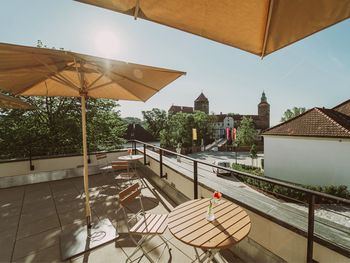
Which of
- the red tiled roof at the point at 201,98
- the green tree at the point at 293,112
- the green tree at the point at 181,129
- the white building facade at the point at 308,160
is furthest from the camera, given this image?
the red tiled roof at the point at 201,98

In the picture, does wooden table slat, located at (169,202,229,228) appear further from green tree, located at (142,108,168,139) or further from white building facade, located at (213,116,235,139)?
white building facade, located at (213,116,235,139)

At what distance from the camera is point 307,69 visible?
56.1ft

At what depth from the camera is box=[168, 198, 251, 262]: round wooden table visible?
161 centimetres

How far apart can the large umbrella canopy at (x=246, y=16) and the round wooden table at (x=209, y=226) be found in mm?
1749

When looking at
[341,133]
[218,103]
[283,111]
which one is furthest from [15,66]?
[283,111]

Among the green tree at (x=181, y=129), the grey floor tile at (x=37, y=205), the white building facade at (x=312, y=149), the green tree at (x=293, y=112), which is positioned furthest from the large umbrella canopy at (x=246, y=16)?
the green tree at (x=293, y=112)

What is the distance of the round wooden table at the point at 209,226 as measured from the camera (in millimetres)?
1612

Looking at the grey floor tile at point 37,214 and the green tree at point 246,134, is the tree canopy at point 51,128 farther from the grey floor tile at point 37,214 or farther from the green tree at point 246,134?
the green tree at point 246,134

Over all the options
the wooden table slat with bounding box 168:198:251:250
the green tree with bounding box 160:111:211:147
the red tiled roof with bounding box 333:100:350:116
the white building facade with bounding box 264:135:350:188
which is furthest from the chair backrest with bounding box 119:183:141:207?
the green tree with bounding box 160:111:211:147

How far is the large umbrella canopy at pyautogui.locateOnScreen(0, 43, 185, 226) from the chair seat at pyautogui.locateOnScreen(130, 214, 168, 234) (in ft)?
3.80

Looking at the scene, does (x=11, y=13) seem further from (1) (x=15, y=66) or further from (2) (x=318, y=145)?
(2) (x=318, y=145)

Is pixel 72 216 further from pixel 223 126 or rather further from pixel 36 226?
pixel 223 126

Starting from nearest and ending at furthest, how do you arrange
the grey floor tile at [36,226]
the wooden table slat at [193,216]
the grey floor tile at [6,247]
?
the wooden table slat at [193,216]
the grey floor tile at [6,247]
the grey floor tile at [36,226]

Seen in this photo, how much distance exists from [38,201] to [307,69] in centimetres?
2206
